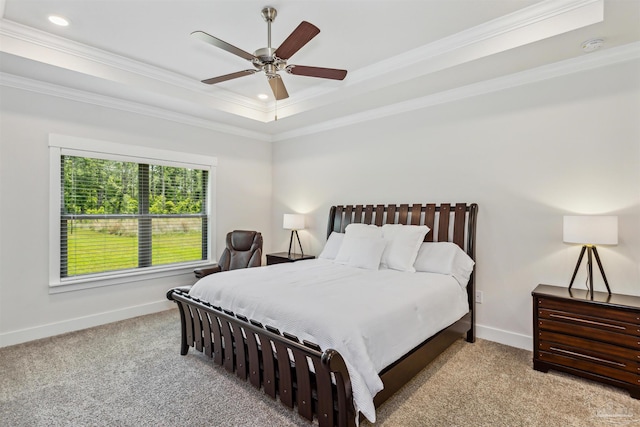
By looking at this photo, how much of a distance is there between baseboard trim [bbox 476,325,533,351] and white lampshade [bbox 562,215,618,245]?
116cm

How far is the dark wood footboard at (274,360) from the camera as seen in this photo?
1.72 metres

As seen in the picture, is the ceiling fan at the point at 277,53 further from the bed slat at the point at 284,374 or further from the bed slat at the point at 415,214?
the bed slat at the point at 284,374

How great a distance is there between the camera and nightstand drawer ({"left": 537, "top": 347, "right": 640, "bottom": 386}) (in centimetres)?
229

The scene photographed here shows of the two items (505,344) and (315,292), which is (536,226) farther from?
(315,292)

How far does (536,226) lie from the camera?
3.11m

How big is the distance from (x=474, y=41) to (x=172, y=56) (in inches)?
117

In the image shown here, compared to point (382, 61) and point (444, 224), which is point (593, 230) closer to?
point (444, 224)

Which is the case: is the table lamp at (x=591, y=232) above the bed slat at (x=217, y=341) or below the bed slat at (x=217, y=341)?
above

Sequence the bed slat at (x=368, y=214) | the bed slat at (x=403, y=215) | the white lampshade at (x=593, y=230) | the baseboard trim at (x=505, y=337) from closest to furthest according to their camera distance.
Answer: the white lampshade at (x=593, y=230) → the baseboard trim at (x=505, y=337) → the bed slat at (x=403, y=215) → the bed slat at (x=368, y=214)

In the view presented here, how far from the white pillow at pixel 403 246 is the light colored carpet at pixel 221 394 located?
939 mm

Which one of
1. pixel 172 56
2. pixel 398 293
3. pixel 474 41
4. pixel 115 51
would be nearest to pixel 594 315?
pixel 398 293

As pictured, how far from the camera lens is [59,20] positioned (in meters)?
2.69

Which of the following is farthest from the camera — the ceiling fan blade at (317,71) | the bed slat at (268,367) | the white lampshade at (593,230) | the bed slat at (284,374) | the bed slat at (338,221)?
the bed slat at (338,221)

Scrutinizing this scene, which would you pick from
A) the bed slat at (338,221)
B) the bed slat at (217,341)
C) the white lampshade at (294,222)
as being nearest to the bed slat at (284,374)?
the bed slat at (217,341)
